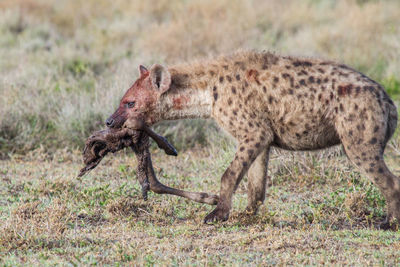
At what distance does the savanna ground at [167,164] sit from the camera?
512 centimetres

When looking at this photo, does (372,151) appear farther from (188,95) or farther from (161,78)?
(161,78)

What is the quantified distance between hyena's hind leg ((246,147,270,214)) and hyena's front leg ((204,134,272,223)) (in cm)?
59

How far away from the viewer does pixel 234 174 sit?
574 centimetres

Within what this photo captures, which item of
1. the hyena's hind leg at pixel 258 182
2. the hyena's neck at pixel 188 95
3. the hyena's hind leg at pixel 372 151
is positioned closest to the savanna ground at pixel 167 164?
the hyena's hind leg at pixel 258 182

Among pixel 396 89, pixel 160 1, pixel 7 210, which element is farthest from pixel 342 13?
pixel 7 210

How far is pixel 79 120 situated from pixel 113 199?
291cm

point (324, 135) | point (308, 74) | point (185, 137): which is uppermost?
point (308, 74)

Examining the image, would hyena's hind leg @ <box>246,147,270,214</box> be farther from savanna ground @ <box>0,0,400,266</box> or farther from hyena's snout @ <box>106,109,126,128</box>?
hyena's snout @ <box>106,109,126,128</box>

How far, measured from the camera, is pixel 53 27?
1714 centimetres

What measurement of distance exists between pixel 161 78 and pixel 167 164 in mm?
2584

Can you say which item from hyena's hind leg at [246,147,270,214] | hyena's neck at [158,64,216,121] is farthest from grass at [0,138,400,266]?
hyena's neck at [158,64,216,121]

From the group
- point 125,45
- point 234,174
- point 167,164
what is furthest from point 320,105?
point 125,45

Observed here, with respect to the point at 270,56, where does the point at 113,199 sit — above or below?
below

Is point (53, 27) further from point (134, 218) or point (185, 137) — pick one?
point (134, 218)
